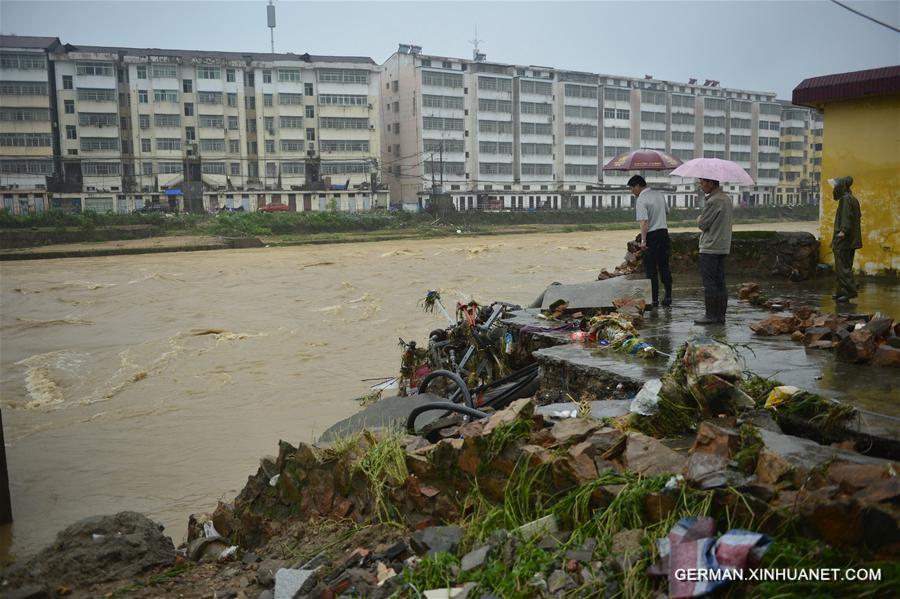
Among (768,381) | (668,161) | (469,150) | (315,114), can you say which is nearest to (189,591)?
(768,381)

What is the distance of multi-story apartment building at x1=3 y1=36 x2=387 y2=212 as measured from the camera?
5909 cm

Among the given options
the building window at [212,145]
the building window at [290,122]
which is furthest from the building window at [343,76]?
the building window at [212,145]

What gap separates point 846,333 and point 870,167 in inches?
260

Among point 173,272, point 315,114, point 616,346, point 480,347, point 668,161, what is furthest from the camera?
point 315,114

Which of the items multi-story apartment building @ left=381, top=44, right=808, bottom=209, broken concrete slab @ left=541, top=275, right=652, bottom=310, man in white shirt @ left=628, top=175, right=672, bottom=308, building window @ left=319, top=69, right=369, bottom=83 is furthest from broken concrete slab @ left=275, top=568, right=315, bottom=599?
building window @ left=319, top=69, right=369, bottom=83

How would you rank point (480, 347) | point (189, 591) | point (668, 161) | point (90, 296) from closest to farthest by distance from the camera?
point (189, 591)
point (480, 347)
point (668, 161)
point (90, 296)

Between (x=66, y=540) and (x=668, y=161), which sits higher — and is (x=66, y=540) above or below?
below

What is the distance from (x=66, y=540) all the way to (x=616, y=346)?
14.5 feet

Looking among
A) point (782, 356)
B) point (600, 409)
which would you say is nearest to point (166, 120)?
point (782, 356)

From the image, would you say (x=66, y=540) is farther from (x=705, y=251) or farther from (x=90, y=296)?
(x=90, y=296)

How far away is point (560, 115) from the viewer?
7500 centimetres

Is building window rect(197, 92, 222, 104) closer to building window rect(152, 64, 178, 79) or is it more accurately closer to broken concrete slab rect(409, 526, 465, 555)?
building window rect(152, 64, 178, 79)

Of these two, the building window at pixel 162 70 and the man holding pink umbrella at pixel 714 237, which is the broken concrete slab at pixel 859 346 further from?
the building window at pixel 162 70

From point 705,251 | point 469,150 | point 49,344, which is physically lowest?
point 49,344
